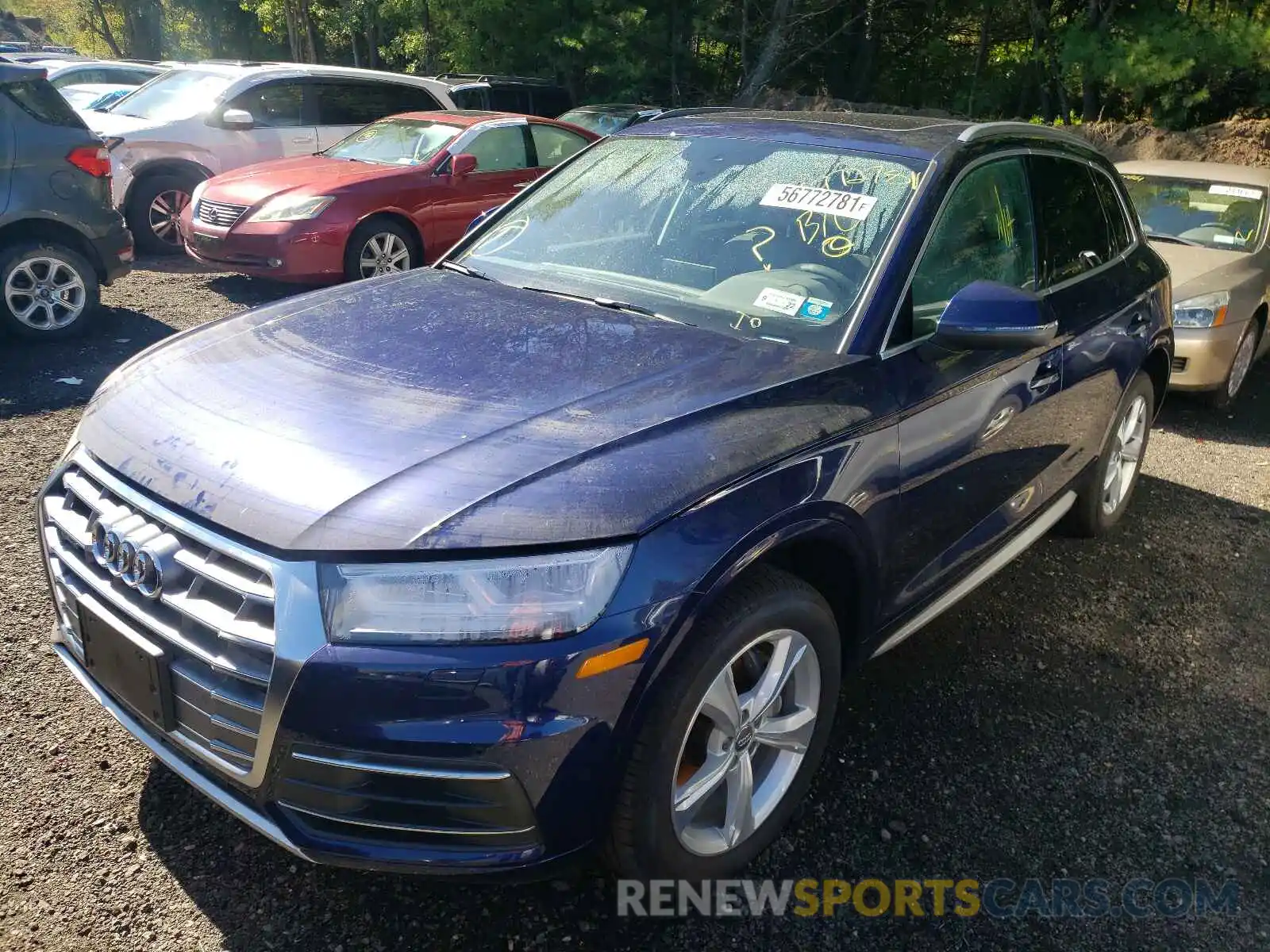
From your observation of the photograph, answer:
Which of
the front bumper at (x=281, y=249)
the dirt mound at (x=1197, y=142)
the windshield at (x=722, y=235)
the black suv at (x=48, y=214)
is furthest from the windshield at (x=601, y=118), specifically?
the windshield at (x=722, y=235)

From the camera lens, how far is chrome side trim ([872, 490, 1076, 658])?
2.96m

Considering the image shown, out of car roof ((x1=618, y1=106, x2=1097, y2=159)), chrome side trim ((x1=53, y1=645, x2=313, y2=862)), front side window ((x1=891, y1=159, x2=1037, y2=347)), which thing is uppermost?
car roof ((x1=618, y1=106, x2=1097, y2=159))

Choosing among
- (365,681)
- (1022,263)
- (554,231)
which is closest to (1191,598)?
(1022,263)

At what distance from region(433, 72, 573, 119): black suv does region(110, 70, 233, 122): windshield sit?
2.90 metres

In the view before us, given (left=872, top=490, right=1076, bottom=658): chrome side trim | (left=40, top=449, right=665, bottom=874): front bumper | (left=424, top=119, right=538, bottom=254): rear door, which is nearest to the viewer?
(left=40, top=449, right=665, bottom=874): front bumper

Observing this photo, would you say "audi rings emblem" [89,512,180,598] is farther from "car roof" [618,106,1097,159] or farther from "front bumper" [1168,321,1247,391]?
"front bumper" [1168,321,1247,391]

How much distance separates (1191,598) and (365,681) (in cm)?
357

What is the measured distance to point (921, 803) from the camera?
9.07 ft

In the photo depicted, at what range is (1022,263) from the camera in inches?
134

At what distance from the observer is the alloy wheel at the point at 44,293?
6.45 m

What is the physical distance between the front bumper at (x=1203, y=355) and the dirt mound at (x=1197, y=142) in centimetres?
801

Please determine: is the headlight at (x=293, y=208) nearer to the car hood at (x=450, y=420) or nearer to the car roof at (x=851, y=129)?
the car roof at (x=851, y=129)

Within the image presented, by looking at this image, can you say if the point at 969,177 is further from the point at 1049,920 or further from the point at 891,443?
the point at 1049,920

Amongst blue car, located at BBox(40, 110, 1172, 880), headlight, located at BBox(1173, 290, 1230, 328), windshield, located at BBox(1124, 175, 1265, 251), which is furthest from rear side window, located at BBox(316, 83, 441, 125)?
blue car, located at BBox(40, 110, 1172, 880)
